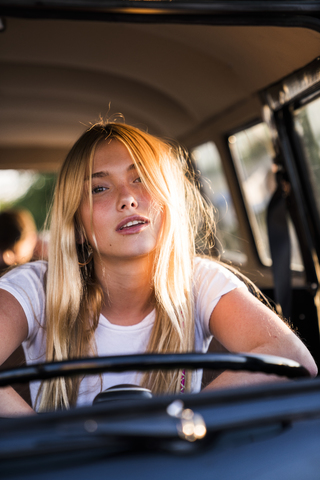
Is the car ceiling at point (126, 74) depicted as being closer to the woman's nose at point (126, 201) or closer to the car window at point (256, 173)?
the car window at point (256, 173)

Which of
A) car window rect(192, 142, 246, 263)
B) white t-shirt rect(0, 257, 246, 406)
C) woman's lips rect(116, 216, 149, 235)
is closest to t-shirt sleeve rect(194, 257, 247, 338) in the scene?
white t-shirt rect(0, 257, 246, 406)

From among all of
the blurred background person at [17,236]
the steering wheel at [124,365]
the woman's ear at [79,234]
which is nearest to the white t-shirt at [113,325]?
the woman's ear at [79,234]

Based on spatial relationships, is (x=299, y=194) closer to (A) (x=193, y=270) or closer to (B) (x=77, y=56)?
(A) (x=193, y=270)

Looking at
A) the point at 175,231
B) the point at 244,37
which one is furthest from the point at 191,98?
the point at 175,231

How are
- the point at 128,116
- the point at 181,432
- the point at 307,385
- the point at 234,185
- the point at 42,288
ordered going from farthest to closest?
the point at 234,185, the point at 128,116, the point at 42,288, the point at 307,385, the point at 181,432

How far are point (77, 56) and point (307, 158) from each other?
1.36m

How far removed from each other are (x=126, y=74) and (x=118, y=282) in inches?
59.2

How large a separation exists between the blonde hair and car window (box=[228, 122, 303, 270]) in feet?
5.09

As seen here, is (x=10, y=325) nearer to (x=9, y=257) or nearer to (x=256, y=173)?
(x=9, y=257)

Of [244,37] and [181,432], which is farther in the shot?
[244,37]

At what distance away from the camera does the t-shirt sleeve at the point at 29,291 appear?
1.54 m

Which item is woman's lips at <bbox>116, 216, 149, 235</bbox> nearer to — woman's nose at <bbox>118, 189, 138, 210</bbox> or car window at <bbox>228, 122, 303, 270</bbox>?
woman's nose at <bbox>118, 189, 138, 210</bbox>

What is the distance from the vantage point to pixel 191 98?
295cm

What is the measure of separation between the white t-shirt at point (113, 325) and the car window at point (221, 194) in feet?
7.40
